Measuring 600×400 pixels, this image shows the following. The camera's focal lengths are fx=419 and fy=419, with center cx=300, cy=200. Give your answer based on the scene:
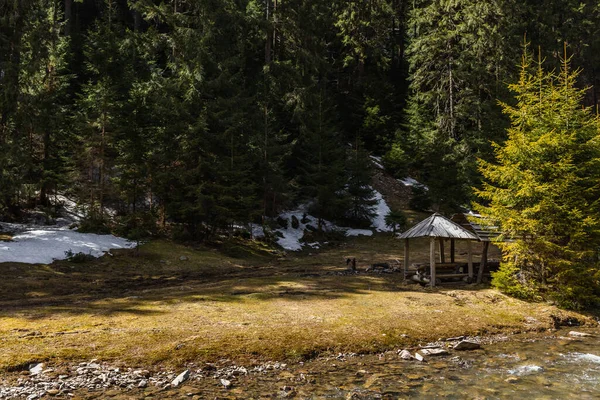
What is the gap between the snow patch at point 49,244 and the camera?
68.8ft

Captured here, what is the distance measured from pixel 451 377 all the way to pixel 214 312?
7473 millimetres

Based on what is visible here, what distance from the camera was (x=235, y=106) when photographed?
105 feet

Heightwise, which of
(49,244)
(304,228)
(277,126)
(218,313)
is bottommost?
(218,313)

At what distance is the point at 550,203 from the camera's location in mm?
16281

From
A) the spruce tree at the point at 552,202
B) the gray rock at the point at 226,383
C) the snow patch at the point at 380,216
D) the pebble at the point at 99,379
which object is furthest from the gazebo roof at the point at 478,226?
the snow patch at the point at 380,216

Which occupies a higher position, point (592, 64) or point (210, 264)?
point (592, 64)

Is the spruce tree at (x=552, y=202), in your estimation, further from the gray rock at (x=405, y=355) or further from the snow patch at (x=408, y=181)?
the snow patch at (x=408, y=181)

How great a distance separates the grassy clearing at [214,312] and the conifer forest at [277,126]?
4423 millimetres

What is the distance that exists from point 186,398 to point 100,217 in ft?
Result: 72.5

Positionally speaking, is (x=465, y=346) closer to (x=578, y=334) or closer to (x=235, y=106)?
(x=578, y=334)

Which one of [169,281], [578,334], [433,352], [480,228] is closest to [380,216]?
[480,228]

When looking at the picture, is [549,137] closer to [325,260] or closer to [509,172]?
[509,172]

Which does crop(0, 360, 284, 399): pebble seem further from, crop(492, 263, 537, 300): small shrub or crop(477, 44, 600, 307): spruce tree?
crop(477, 44, 600, 307): spruce tree

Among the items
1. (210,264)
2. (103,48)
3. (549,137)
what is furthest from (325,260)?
(103,48)
